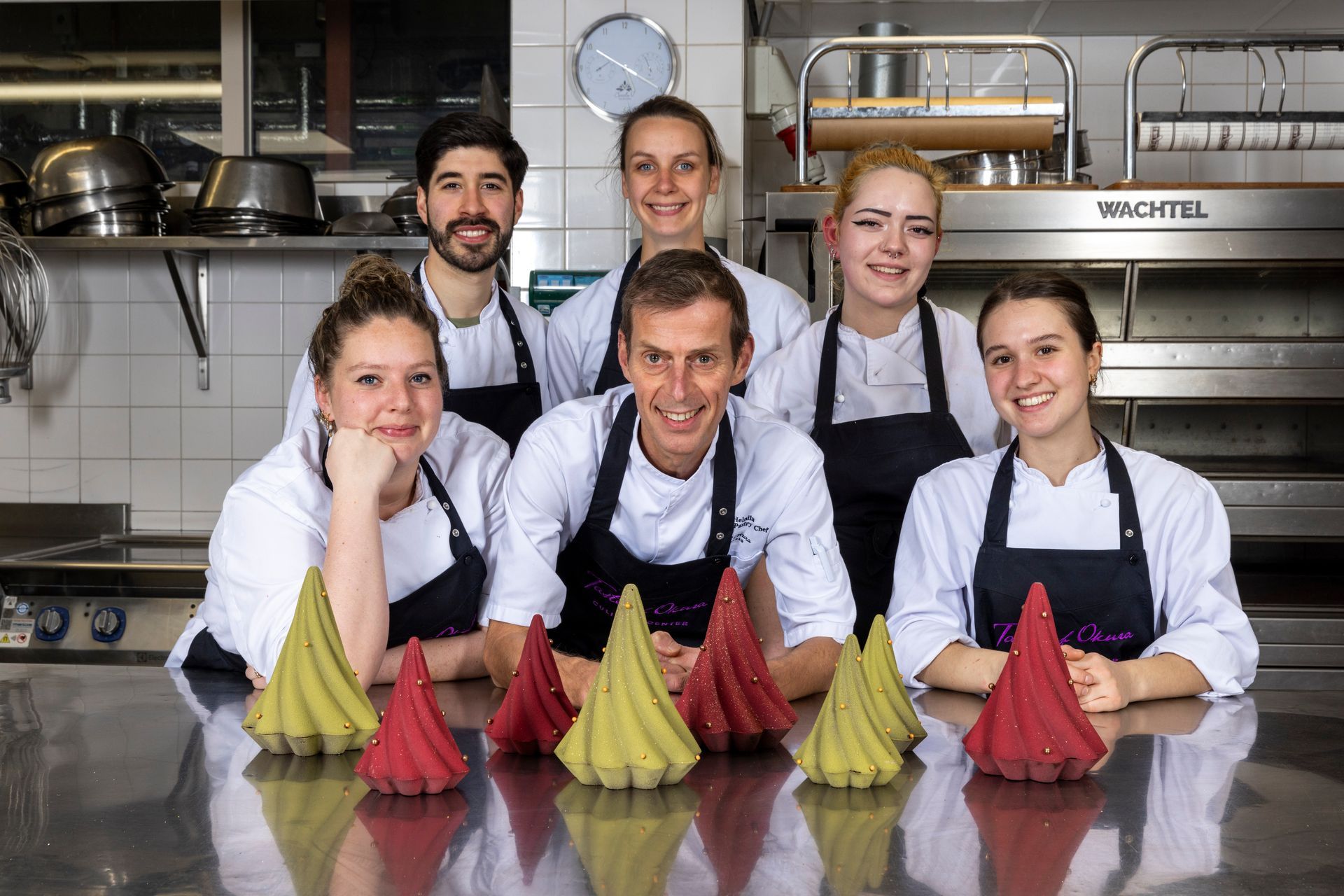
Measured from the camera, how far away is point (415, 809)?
949 mm

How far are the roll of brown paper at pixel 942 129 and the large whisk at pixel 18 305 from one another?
7.26 feet

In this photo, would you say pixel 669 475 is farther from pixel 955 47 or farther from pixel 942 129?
pixel 955 47

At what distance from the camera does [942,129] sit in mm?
2713

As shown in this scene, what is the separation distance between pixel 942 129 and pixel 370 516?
1.81 m

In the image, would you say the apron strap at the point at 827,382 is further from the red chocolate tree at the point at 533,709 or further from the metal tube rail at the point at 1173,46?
the metal tube rail at the point at 1173,46

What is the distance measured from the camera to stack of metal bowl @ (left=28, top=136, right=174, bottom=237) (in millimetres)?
3268

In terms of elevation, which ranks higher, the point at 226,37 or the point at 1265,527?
the point at 226,37

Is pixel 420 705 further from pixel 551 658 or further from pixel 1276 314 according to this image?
pixel 1276 314

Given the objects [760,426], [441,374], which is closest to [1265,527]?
[760,426]

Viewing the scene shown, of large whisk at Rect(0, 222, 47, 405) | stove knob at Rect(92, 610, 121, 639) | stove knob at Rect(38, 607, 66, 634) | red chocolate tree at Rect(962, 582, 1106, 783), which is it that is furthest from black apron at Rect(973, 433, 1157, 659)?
large whisk at Rect(0, 222, 47, 405)

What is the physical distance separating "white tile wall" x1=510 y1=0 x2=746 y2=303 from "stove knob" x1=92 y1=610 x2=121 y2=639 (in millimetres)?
1379

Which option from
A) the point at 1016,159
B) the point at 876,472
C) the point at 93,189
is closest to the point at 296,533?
the point at 876,472

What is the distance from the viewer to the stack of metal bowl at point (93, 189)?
3268mm

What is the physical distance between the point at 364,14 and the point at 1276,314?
2766mm
